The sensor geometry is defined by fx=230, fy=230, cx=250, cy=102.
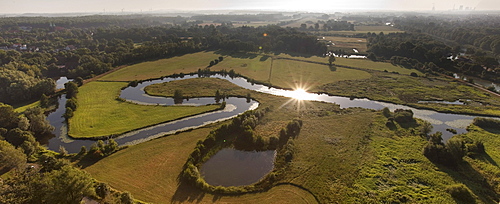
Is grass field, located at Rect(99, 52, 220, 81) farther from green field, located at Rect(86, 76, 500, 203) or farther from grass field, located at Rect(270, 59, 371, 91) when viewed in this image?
green field, located at Rect(86, 76, 500, 203)

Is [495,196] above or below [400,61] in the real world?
below

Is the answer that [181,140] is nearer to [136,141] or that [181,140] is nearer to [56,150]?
[136,141]

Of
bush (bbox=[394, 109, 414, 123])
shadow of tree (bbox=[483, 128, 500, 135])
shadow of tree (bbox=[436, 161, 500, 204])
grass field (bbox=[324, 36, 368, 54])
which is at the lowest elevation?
shadow of tree (bbox=[436, 161, 500, 204])

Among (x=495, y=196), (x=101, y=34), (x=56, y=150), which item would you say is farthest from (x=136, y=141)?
(x=101, y=34)

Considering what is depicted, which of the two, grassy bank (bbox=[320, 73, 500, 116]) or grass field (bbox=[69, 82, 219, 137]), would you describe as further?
grassy bank (bbox=[320, 73, 500, 116])

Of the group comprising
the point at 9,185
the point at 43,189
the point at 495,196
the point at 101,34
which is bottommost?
the point at 495,196

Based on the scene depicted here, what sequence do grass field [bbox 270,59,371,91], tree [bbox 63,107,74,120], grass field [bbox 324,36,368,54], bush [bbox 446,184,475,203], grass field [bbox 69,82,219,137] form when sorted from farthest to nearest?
grass field [bbox 324,36,368,54] < grass field [bbox 270,59,371,91] < tree [bbox 63,107,74,120] < grass field [bbox 69,82,219,137] < bush [bbox 446,184,475,203]

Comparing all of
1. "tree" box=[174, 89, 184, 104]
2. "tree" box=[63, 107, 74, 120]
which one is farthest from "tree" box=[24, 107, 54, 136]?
"tree" box=[174, 89, 184, 104]
